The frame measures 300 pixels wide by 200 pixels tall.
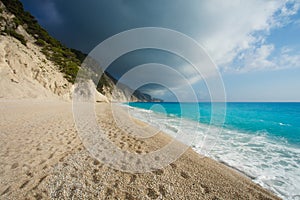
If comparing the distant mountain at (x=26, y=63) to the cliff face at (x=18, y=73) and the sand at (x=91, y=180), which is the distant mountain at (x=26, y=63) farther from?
the sand at (x=91, y=180)

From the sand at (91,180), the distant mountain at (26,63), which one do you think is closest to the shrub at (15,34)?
the distant mountain at (26,63)

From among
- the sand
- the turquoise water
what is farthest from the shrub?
the turquoise water

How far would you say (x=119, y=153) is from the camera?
13.5 feet

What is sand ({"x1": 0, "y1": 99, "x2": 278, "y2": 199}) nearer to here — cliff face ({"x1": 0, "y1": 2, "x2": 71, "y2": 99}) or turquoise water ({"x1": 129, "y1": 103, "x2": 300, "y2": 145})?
turquoise water ({"x1": 129, "y1": 103, "x2": 300, "y2": 145})

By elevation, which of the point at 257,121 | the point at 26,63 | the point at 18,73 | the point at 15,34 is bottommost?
the point at 257,121

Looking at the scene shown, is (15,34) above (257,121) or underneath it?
above

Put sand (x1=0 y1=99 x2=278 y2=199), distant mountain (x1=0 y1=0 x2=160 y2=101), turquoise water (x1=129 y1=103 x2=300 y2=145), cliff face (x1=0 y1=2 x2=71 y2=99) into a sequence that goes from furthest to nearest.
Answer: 1. distant mountain (x1=0 y1=0 x2=160 y2=101)
2. cliff face (x1=0 y1=2 x2=71 y2=99)
3. turquoise water (x1=129 y1=103 x2=300 y2=145)
4. sand (x1=0 y1=99 x2=278 y2=199)

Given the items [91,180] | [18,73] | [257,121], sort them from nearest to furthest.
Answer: [91,180], [18,73], [257,121]

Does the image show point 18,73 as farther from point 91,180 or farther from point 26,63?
point 91,180

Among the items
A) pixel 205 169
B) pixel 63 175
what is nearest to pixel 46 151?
pixel 63 175

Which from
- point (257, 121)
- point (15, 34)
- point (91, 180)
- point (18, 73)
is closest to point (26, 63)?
point (18, 73)

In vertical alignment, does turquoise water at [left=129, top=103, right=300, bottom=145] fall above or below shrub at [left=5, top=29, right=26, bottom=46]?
below

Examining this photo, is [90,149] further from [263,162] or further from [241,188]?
[263,162]

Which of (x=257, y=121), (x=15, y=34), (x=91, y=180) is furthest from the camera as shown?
(x=257, y=121)
